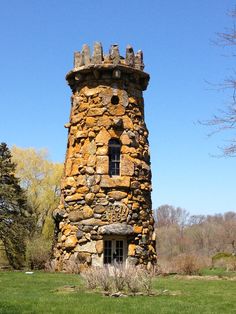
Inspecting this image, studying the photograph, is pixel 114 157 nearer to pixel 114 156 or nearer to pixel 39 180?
pixel 114 156

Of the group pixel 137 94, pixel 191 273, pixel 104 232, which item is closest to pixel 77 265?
pixel 104 232

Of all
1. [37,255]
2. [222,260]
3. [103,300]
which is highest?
[37,255]

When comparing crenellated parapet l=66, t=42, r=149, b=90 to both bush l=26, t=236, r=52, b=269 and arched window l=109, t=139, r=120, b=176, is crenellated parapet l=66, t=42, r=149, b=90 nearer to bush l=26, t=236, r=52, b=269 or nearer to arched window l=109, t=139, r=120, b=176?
arched window l=109, t=139, r=120, b=176

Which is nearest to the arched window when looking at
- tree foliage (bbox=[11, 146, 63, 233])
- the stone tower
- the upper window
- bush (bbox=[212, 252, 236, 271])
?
the stone tower

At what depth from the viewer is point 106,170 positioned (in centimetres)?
1812

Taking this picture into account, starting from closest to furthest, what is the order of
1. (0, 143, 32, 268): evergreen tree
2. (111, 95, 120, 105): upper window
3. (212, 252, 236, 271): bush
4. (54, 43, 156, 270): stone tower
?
(54, 43, 156, 270): stone tower → (111, 95, 120, 105): upper window → (0, 143, 32, 268): evergreen tree → (212, 252, 236, 271): bush

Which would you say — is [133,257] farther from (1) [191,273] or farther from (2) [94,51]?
(2) [94,51]

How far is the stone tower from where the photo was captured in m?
17.7

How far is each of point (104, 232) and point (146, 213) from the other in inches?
87.7

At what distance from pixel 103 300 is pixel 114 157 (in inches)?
354

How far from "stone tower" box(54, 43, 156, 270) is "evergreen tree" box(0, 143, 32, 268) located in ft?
20.9

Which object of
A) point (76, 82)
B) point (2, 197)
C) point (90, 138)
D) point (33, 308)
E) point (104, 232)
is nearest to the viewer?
point (33, 308)

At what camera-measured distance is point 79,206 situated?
18.2 metres

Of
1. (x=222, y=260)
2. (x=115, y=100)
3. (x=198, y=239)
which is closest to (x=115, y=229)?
(x=115, y=100)
